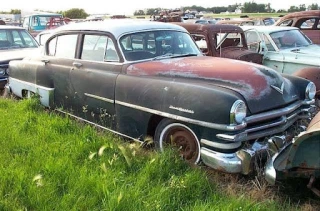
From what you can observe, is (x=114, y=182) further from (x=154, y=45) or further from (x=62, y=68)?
(x=62, y=68)

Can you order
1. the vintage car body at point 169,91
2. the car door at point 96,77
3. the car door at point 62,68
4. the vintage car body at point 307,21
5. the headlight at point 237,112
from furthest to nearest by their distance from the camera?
the vintage car body at point 307,21
the car door at point 62,68
the car door at point 96,77
the vintage car body at point 169,91
the headlight at point 237,112

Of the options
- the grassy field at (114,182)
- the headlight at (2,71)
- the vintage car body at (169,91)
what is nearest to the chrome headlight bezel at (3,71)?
the headlight at (2,71)

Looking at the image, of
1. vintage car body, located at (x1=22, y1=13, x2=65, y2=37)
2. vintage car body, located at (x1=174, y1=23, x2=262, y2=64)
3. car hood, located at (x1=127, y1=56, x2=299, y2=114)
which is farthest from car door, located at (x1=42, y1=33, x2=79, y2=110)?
vintage car body, located at (x1=22, y1=13, x2=65, y2=37)

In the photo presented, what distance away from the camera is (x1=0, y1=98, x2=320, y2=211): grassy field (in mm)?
3234

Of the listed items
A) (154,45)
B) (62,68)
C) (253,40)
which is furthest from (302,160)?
(253,40)

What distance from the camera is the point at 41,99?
20.1 ft

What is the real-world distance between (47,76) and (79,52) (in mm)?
766

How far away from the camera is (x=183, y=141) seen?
4148 mm

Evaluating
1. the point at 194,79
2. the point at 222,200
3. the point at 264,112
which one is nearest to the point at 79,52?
the point at 194,79

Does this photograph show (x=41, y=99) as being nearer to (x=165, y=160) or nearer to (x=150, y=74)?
(x=150, y=74)

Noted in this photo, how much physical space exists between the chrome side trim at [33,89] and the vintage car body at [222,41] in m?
3.21

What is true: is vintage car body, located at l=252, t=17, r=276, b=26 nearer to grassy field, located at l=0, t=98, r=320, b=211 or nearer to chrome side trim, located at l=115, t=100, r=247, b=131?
chrome side trim, located at l=115, t=100, r=247, b=131

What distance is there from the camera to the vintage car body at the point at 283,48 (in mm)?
7832

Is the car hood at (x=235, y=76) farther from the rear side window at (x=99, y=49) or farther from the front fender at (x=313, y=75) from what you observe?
the front fender at (x=313, y=75)
